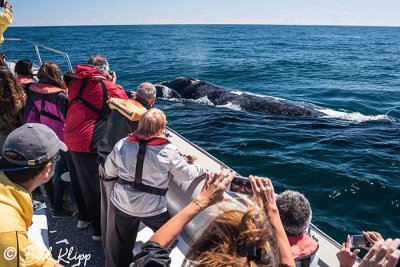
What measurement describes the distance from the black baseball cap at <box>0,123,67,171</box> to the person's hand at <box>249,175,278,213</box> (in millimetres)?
1225

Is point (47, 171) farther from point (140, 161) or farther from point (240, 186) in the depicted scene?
point (240, 186)

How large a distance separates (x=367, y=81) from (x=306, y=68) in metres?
6.87

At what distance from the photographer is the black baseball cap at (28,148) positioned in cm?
195

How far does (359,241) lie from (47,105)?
3401 mm

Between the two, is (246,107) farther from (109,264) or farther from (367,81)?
(367,81)

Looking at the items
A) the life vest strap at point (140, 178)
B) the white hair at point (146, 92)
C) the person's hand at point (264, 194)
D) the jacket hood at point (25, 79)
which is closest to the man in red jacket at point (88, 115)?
the white hair at point (146, 92)

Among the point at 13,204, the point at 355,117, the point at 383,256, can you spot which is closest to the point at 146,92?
the point at 13,204

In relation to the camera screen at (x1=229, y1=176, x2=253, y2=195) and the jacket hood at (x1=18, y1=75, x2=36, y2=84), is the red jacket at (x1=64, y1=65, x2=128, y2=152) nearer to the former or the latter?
the jacket hood at (x1=18, y1=75, x2=36, y2=84)

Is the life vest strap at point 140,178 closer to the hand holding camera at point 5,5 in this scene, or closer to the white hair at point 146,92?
the white hair at point 146,92

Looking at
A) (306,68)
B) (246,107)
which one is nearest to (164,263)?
(246,107)

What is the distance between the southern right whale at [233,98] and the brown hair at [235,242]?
11.6 meters

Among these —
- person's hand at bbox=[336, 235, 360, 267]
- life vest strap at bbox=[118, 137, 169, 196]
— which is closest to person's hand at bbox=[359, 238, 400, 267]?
person's hand at bbox=[336, 235, 360, 267]

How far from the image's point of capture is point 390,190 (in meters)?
7.04

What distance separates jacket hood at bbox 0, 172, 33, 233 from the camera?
1.68 metres
